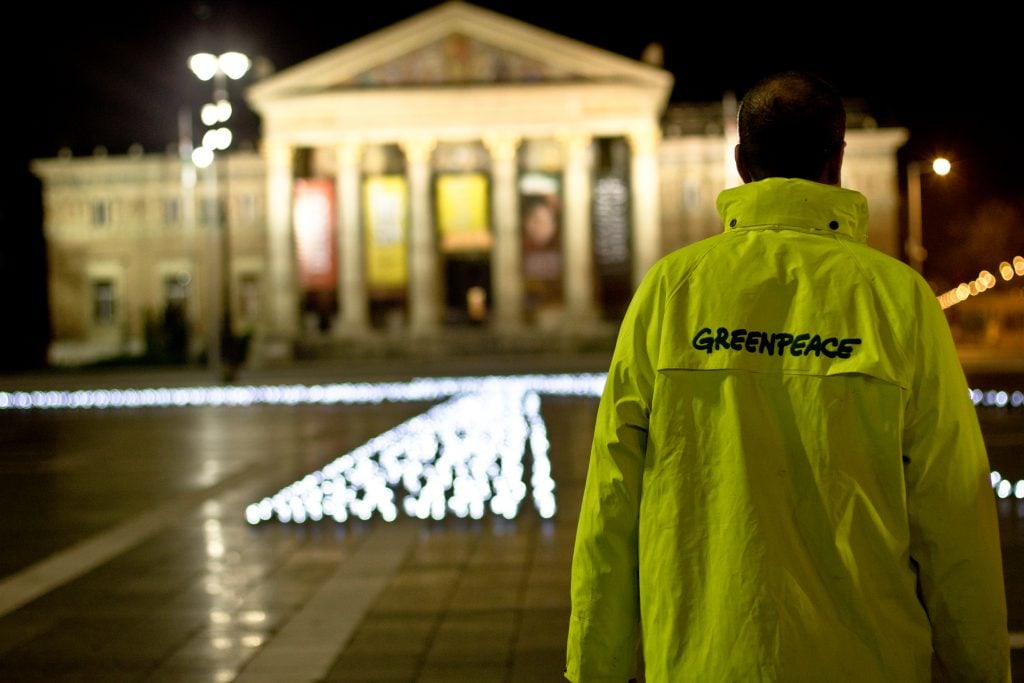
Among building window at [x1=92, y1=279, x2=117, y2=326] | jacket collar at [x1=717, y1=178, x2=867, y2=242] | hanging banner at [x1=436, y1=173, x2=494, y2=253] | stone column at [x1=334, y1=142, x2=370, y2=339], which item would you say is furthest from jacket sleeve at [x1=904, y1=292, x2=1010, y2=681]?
building window at [x1=92, y1=279, x2=117, y2=326]

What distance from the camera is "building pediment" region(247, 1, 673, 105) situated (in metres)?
53.2

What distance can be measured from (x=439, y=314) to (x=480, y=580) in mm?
48139

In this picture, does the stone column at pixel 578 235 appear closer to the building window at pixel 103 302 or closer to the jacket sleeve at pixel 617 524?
the building window at pixel 103 302

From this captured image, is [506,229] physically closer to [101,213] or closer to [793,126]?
[101,213]

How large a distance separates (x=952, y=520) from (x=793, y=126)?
906 millimetres

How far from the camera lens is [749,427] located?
8.14 feet

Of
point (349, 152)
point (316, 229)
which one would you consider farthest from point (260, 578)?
point (349, 152)

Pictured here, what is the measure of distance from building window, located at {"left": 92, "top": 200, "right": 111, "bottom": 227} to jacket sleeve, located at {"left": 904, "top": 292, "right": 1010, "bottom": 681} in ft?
228

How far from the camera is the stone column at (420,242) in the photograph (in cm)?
5444

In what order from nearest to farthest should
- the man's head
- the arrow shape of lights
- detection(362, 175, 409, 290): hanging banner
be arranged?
the man's head, the arrow shape of lights, detection(362, 175, 409, 290): hanging banner

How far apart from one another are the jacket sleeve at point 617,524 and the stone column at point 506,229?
51.2 metres

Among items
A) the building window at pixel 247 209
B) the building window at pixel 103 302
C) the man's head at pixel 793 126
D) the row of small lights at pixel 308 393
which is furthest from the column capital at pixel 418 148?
the man's head at pixel 793 126

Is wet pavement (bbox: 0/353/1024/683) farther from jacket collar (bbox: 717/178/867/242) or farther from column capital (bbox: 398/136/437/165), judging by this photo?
column capital (bbox: 398/136/437/165)

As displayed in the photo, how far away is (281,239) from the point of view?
5522cm
